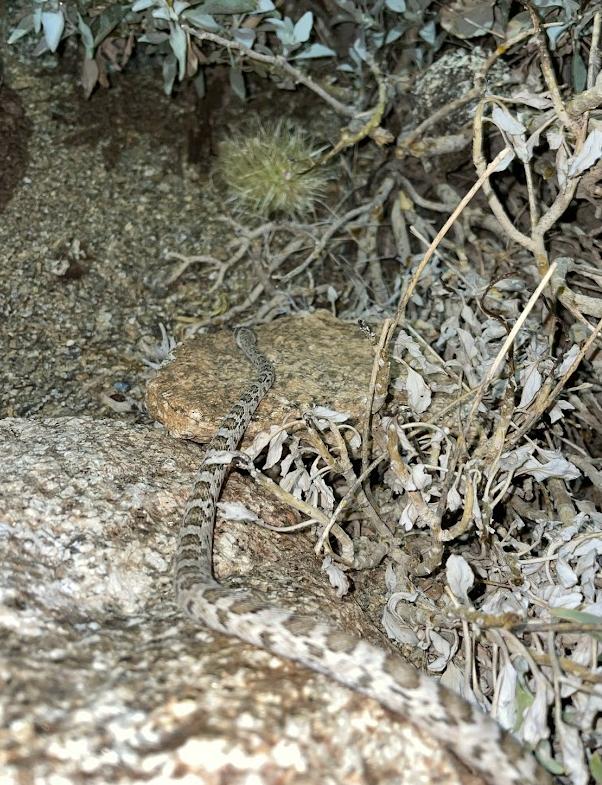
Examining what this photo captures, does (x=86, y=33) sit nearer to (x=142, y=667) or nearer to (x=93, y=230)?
(x=93, y=230)

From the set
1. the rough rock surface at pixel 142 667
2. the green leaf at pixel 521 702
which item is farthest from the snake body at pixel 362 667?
the green leaf at pixel 521 702

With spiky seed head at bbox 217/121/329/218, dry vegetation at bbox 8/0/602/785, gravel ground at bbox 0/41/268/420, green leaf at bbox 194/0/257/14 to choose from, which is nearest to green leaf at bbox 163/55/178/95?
dry vegetation at bbox 8/0/602/785

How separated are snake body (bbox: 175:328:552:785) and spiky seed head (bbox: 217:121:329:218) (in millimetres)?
2609

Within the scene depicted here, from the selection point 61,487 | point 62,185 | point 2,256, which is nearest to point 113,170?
point 62,185

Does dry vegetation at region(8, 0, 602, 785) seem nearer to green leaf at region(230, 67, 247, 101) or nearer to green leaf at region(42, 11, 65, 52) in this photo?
green leaf at region(230, 67, 247, 101)

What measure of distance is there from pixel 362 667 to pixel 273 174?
322 cm

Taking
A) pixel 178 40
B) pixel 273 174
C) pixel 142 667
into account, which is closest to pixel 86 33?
pixel 178 40

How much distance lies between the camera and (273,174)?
4.67m

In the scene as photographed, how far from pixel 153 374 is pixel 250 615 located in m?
1.85

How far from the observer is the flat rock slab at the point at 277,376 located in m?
3.43

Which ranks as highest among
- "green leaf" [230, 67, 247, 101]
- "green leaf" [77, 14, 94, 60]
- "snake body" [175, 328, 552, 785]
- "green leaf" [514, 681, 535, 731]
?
"green leaf" [77, 14, 94, 60]

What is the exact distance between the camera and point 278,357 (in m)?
3.79

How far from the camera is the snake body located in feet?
6.81

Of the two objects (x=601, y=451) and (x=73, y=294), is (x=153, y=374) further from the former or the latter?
(x=601, y=451)
